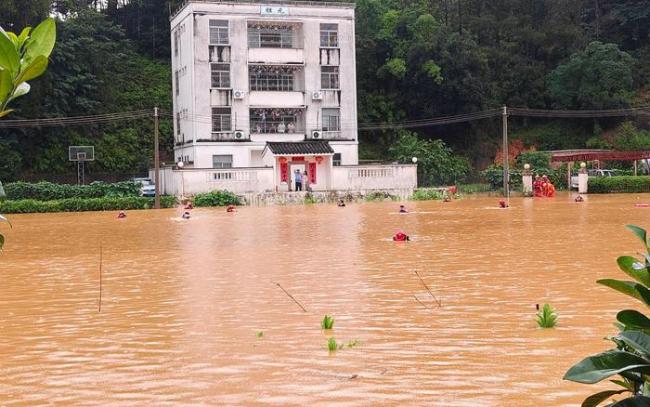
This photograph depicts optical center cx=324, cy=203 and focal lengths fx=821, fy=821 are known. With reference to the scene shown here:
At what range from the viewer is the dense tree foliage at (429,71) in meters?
50.8

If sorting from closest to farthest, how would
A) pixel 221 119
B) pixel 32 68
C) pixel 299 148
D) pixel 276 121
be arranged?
pixel 32 68
pixel 299 148
pixel 221 119
pixel 276 121

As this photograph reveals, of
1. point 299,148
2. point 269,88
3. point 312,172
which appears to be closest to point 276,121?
point 269,88

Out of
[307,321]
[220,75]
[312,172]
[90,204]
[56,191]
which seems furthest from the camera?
[220,75]

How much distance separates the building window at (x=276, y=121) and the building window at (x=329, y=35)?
4.60m

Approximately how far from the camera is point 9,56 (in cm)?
221

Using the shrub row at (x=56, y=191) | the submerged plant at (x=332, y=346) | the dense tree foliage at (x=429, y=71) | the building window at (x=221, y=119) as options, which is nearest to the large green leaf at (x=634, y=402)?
the submerged plant at (x=332, y=346)

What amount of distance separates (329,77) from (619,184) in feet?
61.3

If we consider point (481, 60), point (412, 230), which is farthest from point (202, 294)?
point (481, 60)

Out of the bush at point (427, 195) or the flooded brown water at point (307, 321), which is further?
the bush at point (427, 195)

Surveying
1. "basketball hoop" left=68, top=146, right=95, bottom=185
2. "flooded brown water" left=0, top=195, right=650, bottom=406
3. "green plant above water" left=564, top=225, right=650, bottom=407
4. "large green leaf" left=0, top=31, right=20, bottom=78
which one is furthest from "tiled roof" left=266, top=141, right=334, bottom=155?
"green plant above water" left=564, top=225, right=650, bottom=407

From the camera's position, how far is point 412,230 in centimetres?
2188

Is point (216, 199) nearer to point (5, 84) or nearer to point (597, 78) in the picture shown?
point (597, 78)

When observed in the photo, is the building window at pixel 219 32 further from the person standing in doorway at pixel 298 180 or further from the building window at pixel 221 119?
the person standing in doorway at pixel 298 180

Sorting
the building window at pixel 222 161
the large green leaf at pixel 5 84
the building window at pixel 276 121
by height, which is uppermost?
the building window at pixel 276 121
